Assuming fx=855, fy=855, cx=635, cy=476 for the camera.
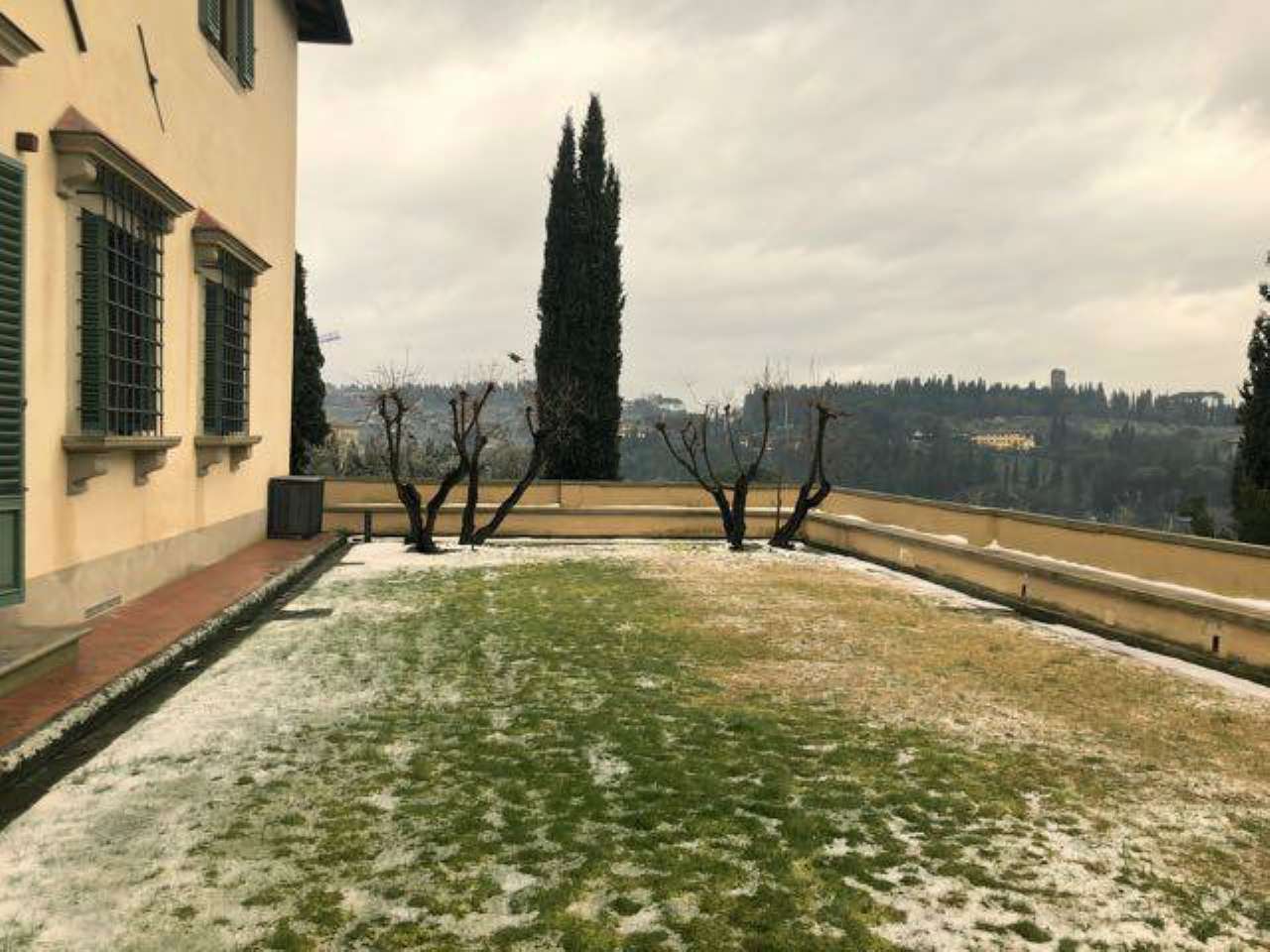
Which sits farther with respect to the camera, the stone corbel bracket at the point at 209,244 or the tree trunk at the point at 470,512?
the tree trunk at the point at 470,512

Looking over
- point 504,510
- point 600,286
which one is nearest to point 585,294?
point 600,286

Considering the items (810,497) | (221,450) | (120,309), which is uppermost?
(120,309)

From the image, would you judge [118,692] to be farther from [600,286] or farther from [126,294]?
[600,286]

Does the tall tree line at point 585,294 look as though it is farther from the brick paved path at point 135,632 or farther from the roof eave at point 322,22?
the brick paved path at point 135,632

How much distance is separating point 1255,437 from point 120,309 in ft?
84.7

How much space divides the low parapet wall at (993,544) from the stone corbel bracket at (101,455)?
830 centimetres

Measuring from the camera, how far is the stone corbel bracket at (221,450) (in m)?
9.82

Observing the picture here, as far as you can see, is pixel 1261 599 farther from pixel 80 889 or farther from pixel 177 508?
pixel 177 508

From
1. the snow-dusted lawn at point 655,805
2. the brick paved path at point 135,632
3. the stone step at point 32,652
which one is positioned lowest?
the snow-dusted lawn at point 655,805

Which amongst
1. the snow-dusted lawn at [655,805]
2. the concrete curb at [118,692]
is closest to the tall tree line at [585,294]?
the concrete curb at [118,692]

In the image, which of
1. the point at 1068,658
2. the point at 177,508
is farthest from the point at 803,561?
the point at 177,508

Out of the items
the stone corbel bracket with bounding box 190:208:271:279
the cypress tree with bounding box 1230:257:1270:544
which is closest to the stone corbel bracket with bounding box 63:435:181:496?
the stone corbel bracket with bounding box 190:208:271:279

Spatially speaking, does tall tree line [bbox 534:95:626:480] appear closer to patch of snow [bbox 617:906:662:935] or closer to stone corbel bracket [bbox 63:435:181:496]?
stone corbel bracket [bbox 63:435:181:496]

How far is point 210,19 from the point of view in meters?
9.82
